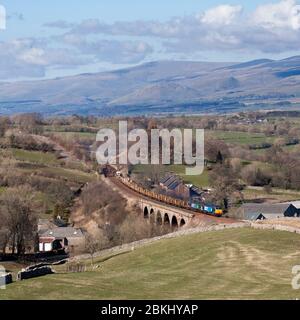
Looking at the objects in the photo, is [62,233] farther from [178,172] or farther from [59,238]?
[178,172]

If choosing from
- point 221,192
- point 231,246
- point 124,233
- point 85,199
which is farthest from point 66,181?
point 231,246

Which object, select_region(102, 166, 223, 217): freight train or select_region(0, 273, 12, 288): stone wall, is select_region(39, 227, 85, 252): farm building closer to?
select_region(102, 166, 223, 217): freight train

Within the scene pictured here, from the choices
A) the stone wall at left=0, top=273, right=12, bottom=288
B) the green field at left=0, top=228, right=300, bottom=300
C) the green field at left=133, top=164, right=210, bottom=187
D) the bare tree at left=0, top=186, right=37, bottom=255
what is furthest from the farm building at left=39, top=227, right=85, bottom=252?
the stone wall at left=0, top=273, right=12, bottom=288

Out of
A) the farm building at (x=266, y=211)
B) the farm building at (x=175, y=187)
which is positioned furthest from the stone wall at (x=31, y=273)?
the farm building at (x=175, y=187)

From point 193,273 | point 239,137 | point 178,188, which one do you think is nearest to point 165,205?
point 178,188

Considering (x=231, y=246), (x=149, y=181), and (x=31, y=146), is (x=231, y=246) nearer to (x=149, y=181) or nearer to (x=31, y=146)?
(x=149, y=181)
